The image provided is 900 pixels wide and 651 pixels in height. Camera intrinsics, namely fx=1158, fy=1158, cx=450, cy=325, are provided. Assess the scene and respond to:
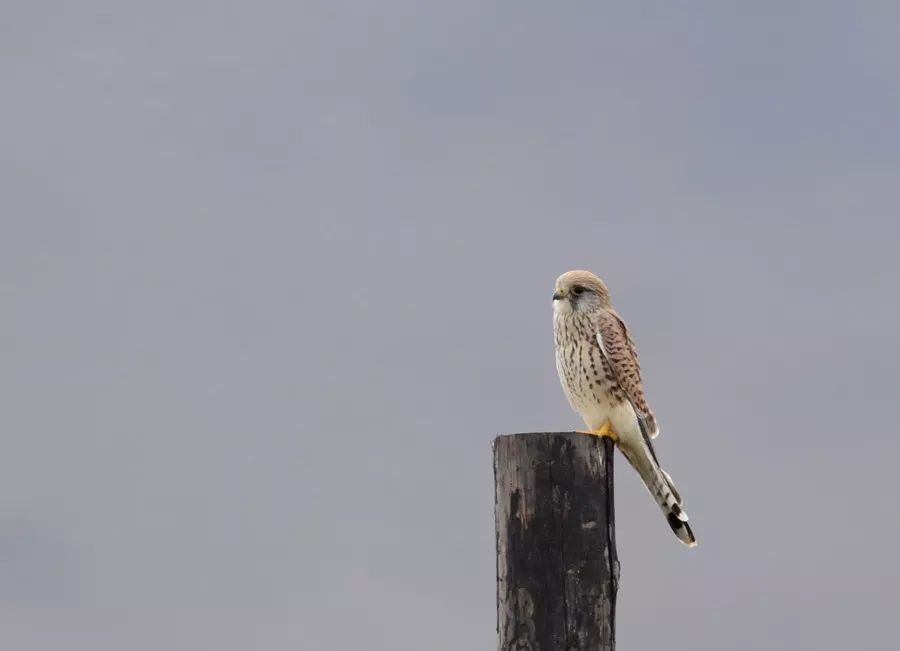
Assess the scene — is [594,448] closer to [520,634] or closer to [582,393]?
[520,634]

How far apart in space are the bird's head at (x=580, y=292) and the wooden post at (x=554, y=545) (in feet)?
6.19

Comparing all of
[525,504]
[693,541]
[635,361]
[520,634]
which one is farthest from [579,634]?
[635,361]

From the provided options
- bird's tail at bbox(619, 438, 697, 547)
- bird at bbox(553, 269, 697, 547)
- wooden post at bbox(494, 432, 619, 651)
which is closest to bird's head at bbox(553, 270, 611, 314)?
bird at bbox(553, 269, 697, 547)

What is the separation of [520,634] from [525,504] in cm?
54

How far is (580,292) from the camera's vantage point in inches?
271

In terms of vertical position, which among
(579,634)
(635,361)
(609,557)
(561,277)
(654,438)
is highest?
(561,277)

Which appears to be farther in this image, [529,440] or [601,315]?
[601,315]

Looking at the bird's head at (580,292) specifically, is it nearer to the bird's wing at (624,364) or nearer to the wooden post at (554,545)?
the bird's wing at (624,364)

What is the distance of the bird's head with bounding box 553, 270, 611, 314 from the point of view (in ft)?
22.5

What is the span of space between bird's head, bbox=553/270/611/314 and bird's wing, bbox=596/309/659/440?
0.36 ft

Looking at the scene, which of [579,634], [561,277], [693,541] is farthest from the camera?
[561,277]

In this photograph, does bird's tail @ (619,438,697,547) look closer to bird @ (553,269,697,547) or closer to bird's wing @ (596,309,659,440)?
bird @ (553,269,697,547)

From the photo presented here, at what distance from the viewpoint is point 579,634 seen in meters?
4.80

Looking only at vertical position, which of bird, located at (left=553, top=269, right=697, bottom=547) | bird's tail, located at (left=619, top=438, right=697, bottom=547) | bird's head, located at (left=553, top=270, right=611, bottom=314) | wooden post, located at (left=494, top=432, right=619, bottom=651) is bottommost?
wooden post, located at (left=494, top=432, right=619, bottom=651)
